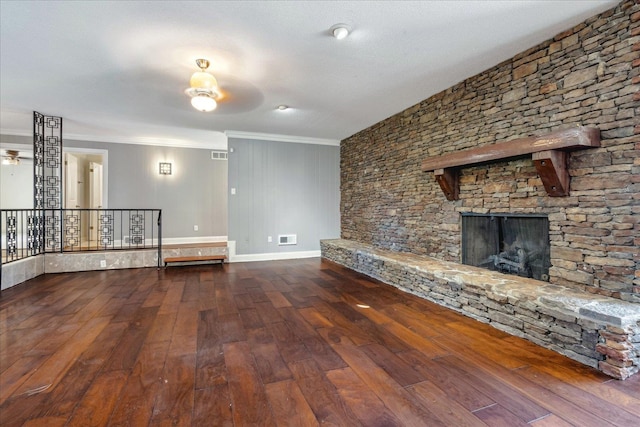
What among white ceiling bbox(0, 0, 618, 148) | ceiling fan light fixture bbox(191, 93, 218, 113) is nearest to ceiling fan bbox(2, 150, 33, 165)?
white ceiling bbox(0, 0, 618, 148)

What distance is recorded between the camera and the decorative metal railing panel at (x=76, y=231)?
4.64m

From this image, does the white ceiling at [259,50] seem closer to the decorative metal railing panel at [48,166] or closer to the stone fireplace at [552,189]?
the stone fireplace at [552,189]

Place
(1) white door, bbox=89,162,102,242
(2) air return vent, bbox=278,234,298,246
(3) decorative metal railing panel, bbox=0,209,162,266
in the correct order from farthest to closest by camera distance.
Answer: (1) white door, bbox=89,162,102,242 → (2) air return vent, bbox=278,234,298,246 → (3) decorative metal railing panel, bbox=0,209,162,266

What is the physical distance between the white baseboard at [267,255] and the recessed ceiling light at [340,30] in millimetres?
4398

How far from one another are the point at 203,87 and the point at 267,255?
3.83 meters

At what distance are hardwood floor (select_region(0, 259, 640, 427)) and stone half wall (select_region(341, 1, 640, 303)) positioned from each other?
0.89 meters

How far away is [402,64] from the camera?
3164mm

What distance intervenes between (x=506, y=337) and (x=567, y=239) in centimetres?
99

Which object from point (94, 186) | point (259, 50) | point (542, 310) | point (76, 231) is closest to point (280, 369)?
point (542, 310)

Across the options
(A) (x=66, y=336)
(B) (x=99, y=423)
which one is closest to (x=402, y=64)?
(B) (x=99, y=423)

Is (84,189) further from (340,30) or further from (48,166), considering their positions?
(340,30)

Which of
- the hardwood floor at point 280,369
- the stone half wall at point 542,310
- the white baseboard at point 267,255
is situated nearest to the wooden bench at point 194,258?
the white baseboard at point 267,255

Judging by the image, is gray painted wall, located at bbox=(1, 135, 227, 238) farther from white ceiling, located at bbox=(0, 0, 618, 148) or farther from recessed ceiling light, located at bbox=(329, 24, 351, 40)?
recessed ceiling light, located at bbox=(329, 24, 351, 40)

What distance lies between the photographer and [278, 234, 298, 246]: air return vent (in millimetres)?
6305
